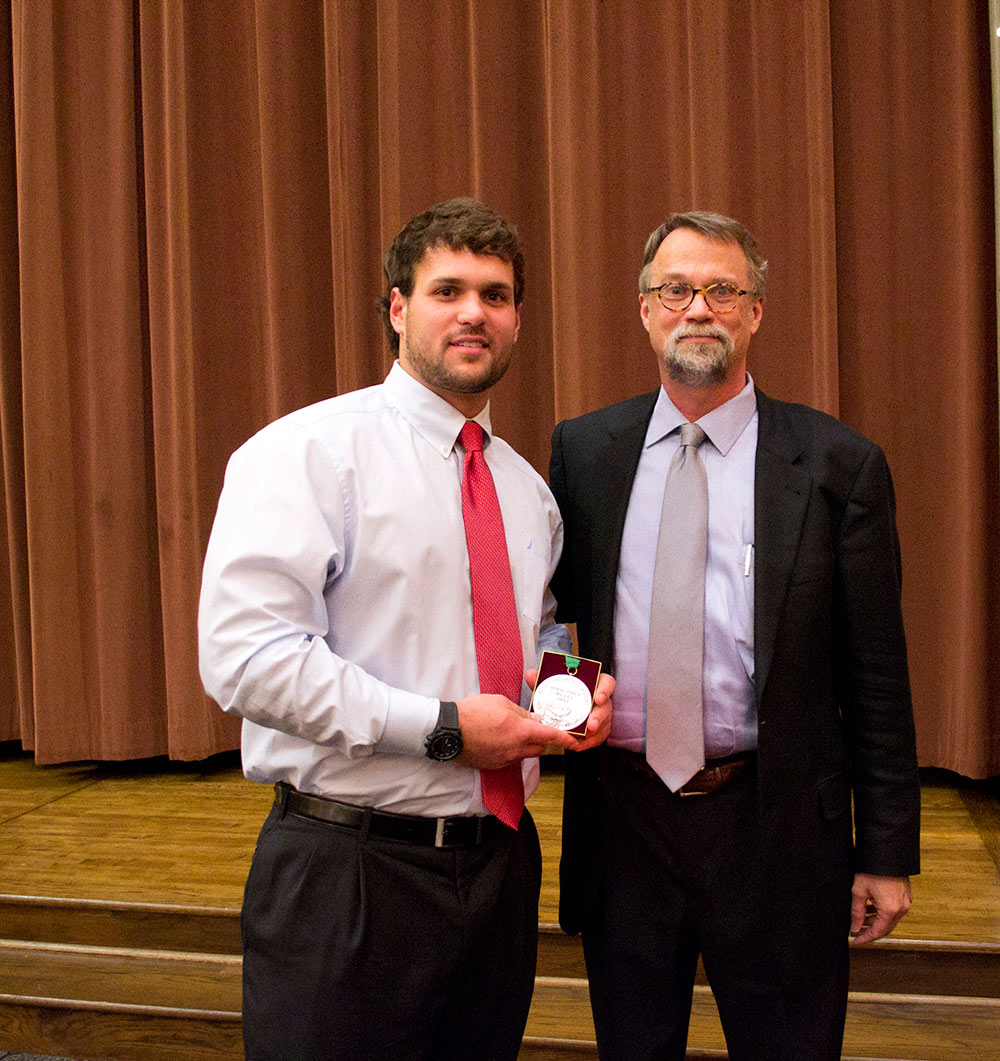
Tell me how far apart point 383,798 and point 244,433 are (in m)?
2.32

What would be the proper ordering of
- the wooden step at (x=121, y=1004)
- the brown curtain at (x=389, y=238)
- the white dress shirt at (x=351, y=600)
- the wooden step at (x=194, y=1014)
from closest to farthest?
the white dress shirt at (x=351, y=600), the wooden step at (x=194, y=1014), the wooden step at (x=121, y=1004), the brown curtain at (x=389, y=238)

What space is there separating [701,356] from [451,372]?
1.28 feet

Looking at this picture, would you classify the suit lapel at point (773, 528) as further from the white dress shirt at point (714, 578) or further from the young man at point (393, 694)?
Answer: the young man at point (393, 694)

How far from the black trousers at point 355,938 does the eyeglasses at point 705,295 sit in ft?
2.79

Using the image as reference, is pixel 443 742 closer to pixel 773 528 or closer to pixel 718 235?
pixel 773 528

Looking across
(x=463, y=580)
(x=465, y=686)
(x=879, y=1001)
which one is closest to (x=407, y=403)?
(x=463, y=580)

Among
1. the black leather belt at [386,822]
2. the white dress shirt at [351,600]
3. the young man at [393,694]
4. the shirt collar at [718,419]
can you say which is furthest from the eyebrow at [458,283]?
the black leather belt at [386,822]

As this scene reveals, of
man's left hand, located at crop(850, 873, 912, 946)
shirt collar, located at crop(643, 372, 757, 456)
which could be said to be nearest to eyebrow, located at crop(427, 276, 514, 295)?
shirt collar, located at crop(643, 372, 757, 456)

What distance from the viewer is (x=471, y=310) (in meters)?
1.34

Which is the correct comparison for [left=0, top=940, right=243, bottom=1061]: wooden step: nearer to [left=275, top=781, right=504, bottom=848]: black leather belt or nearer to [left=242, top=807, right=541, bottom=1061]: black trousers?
[left=242, top=807, right=541, bottom=1061]: black trousers

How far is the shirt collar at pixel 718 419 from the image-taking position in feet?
4.92

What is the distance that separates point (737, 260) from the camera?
151cm

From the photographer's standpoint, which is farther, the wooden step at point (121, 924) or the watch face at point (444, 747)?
the wooden step at point (121, 924)

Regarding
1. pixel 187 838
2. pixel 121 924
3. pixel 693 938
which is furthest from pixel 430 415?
pixel 187 838
